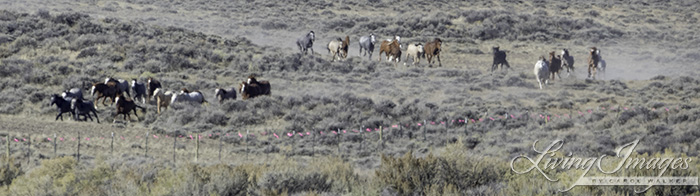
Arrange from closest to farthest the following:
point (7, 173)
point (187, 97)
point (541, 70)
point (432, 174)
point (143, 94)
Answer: point (432, 174), point (7, 173), point (187, 97), point (143, 94), point (541, 70)

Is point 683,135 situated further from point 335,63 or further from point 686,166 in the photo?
point 335,63

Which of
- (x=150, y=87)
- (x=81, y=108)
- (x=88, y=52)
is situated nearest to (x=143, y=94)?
(x=150, y=87)

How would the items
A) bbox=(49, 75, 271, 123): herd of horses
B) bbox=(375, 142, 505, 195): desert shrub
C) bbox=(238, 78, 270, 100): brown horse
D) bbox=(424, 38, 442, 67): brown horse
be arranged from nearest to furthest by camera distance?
bbox=(375, 142, 505, 195): desert shrub
bbox=(49, 75, 271, 123): herd of horses
bbox=(238, 78, 270, 100): brown horse
bbox=(424, 38, 442, 67): brown horse

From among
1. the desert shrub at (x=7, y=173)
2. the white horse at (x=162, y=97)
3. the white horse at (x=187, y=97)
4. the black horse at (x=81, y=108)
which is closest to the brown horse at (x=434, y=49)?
the white horse at (x=187, y=97)

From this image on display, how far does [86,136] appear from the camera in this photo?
2069 centimetres

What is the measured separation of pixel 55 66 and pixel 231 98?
10.6 metres

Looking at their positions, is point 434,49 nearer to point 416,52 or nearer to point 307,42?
point 416,52

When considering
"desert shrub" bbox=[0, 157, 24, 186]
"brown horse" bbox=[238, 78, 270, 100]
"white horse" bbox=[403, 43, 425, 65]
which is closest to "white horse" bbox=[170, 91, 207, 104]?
"brown horse" bbox=[238, 78, 270, 100]

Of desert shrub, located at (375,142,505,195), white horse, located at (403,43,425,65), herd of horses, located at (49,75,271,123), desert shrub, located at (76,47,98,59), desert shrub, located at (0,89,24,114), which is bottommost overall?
desert shrub, located at (0,89,24,114)

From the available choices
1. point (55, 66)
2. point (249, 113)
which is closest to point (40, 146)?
point (249, 113)

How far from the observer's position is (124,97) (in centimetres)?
2361

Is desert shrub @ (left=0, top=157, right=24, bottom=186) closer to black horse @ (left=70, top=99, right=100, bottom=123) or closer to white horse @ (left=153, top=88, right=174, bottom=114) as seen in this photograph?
black horse @ (left=70, top=99, right=100, bottom=123)

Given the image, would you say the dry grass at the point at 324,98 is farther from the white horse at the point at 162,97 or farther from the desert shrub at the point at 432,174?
the white horse at the point at 162,97

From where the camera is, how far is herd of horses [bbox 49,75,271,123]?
2283cm
